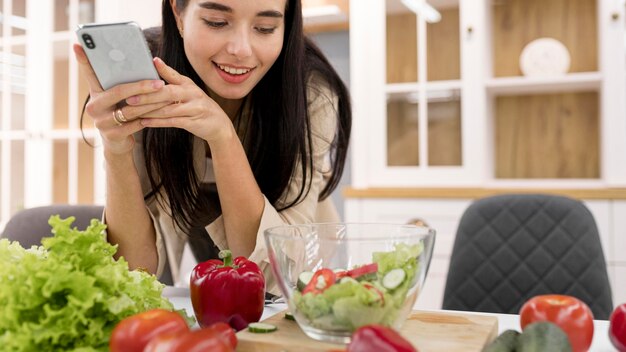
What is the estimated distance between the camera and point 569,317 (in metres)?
0.71

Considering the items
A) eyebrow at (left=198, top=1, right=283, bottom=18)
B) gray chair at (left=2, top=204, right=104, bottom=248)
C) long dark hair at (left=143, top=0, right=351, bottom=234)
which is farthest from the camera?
gray chair at (left=2, top=204, right=104, bottom=248)

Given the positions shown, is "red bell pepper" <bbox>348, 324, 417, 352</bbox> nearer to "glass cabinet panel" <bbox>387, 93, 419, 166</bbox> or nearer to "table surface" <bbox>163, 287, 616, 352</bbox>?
"table surface" <bbox>163, 287, 616, 352</bbox>

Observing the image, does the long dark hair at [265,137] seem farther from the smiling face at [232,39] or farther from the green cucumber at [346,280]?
the green cucumber at [346,280]

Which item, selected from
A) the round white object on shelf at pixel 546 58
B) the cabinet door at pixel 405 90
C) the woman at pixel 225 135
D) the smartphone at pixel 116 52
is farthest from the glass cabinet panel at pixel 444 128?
the smartphone at pixel 116 52

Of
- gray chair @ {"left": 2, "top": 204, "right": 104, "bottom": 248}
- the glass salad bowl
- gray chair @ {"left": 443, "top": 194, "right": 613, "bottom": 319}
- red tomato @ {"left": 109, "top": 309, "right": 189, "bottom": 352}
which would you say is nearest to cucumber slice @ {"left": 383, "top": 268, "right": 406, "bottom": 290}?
the glass salad bowl

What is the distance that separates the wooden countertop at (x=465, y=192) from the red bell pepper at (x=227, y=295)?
67.5 inches

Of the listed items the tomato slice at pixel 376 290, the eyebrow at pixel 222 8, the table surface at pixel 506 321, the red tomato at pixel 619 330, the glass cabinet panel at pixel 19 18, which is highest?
the glass cabinet panel at pixel 19 18

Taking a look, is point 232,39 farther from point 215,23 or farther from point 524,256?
point 524,256

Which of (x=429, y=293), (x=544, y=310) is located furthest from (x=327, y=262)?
(x=429, y=293)

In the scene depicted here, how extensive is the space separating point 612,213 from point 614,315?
1711 mm

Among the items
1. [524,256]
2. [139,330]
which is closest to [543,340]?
[139,330]

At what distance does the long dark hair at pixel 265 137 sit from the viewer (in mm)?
1282

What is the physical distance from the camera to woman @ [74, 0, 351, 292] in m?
1.11

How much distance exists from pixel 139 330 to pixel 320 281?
0.19m
